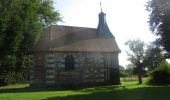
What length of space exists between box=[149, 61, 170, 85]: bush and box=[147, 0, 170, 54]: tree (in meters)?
9.52

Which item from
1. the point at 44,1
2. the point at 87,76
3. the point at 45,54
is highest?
the point at 44,1

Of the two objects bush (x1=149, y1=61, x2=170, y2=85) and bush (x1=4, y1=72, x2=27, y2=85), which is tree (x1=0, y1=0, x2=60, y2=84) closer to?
bush (x1=4, y1=72, x2=27, y2=85)

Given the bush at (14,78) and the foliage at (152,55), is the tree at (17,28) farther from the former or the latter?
the foliage at (152,55)

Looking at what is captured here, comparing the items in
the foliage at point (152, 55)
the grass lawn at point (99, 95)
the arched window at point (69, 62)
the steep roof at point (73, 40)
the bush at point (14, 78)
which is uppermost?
the steep roof at point (73, 40)

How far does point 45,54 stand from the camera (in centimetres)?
3869

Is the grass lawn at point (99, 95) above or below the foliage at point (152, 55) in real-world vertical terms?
below

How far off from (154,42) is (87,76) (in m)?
9.12

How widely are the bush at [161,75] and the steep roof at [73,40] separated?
5677 mm

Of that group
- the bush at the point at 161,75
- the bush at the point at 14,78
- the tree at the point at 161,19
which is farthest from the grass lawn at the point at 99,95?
the bush at the point at 14,78

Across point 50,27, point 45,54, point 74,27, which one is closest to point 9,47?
point 45,54

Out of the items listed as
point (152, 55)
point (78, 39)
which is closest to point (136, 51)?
point (152, 55)

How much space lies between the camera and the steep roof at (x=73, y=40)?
129 feet

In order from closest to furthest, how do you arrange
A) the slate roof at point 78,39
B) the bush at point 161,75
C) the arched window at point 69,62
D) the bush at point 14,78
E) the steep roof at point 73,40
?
the arched window at point 69,62, the steep roof at point 73,40, the slate roof at point 78,39, the bush at point 161,75, the bush at point 14,78

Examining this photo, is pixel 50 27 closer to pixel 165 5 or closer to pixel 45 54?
pixel 45 54
